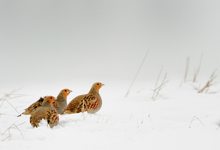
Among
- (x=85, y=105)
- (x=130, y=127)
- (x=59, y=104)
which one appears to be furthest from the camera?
(x=59, y=104)

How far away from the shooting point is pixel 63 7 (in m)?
21.9

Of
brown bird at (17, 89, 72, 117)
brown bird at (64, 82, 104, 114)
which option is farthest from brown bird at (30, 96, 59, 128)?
brown bird at (64, 82, 104, 114)

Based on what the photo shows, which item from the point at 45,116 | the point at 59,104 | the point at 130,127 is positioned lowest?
the point at 130,127

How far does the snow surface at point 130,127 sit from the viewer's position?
675 centimetres

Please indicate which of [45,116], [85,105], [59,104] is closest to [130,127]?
[45,116]

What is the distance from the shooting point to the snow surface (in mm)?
6754

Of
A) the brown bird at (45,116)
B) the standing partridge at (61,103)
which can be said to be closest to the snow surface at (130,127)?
the brown bird at (45,116)

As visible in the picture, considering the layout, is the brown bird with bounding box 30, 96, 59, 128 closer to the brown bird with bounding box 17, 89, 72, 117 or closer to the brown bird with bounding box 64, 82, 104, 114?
the brown bird with bounding box 17, 89, 72, 117

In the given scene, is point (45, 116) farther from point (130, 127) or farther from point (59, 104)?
point (59, 104)

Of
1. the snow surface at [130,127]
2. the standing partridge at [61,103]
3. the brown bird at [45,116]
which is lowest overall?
the snow surface at [130,127]

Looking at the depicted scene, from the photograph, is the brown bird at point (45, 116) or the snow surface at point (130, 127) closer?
the snow surface at point (130, 127)

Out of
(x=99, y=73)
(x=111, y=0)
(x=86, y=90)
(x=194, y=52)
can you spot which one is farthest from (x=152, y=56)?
(x=111, y=0)

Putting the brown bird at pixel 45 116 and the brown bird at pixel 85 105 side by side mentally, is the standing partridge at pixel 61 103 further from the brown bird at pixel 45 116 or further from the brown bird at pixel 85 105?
the brown bird at pixel 45 116

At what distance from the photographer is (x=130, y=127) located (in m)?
7.53
